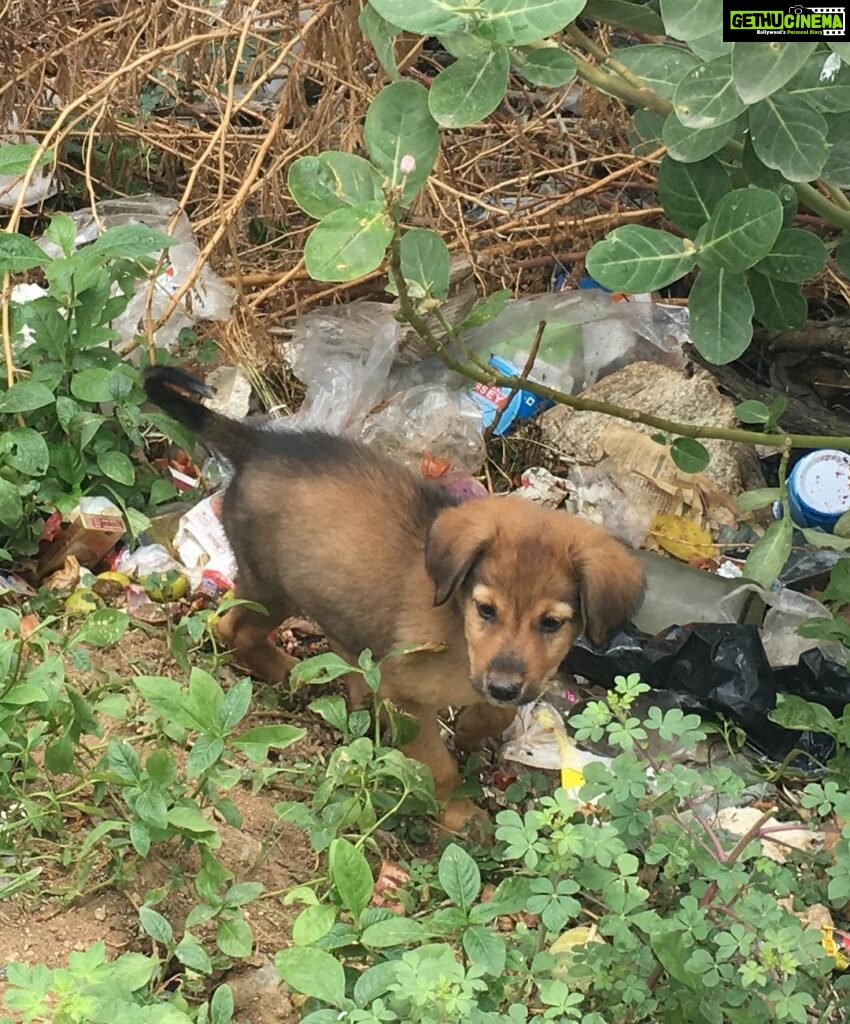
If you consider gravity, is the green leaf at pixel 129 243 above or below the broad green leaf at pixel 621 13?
below

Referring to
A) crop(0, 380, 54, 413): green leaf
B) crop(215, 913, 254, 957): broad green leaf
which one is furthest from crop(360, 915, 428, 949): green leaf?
crop(0, 380, 54, 413): green leaf

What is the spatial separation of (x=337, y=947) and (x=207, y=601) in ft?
6.07

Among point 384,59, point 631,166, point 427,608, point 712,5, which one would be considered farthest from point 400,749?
point 631,166

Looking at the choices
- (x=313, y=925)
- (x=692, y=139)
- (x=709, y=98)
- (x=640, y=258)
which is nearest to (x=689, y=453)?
(x=640, y=258)

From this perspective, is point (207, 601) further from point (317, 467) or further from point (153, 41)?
point (153, 41)

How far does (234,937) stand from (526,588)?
3.71ft

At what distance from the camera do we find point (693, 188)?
2566 millimetres

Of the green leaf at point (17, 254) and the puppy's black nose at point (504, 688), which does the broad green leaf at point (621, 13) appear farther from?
the green leaf at point (17, 254)

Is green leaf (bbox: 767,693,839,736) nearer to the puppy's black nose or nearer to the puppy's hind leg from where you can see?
the puppy's black nose

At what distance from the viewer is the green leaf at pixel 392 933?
7.10 ft

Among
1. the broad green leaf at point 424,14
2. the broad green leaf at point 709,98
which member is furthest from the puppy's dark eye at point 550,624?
the broad green leaf at point 424,14

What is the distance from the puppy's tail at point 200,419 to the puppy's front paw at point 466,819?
114 centimetres

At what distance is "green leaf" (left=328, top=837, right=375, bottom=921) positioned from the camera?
88.6 inches

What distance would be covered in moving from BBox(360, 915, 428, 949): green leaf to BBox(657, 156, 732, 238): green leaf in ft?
4.84
